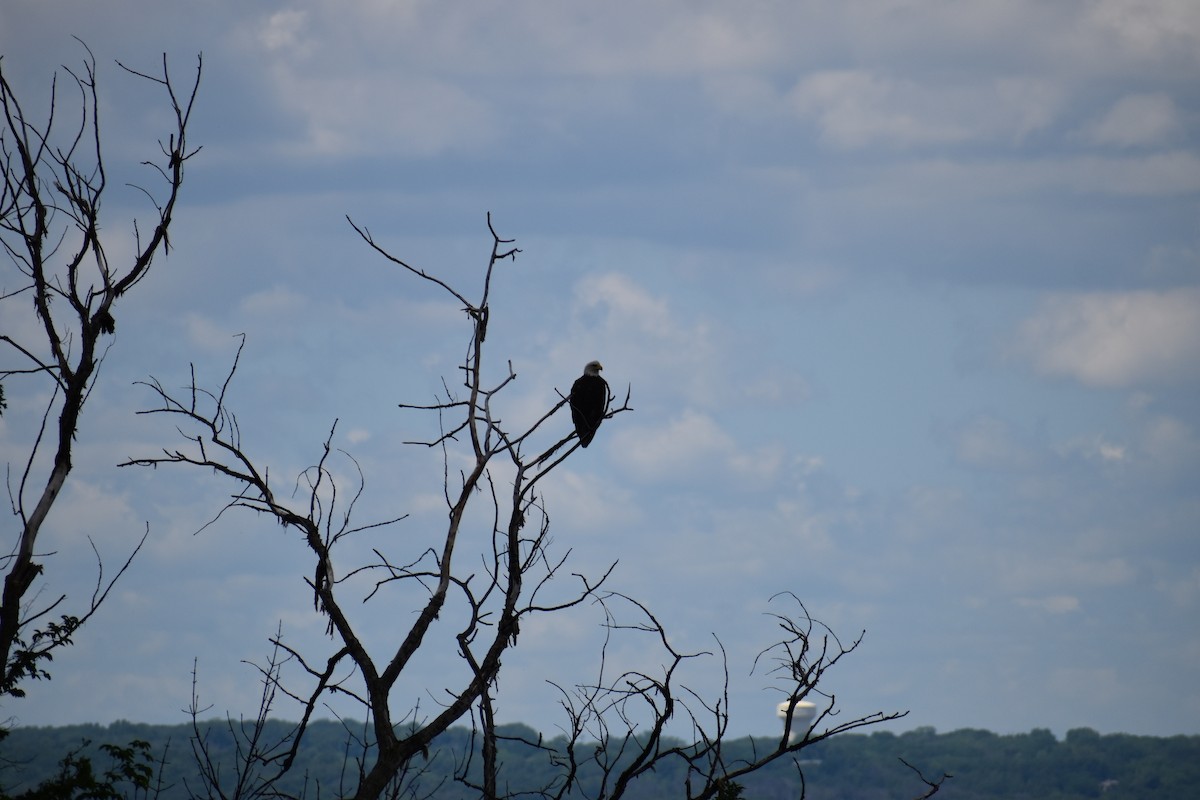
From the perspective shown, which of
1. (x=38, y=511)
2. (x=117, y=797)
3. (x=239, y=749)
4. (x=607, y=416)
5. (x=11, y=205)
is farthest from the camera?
(x=117, y=797)

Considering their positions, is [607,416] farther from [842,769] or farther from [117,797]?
[842,769]

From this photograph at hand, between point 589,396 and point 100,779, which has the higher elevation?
point 589,396

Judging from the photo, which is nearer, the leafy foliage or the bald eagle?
the leafy foliage

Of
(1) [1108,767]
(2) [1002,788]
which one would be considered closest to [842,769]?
(2) [1002,788]

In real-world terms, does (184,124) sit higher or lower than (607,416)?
higher

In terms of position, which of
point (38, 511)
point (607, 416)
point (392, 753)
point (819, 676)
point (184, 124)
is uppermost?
point (184, 124)

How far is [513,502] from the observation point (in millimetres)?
5441

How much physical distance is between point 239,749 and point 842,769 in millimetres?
99489

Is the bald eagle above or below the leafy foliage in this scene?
above

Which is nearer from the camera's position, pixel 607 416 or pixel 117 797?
pixel 607 416

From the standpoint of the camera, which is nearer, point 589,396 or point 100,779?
point 100,779

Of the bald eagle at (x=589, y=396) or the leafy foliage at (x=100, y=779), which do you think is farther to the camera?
the bald eagle at (x=589, y=396)

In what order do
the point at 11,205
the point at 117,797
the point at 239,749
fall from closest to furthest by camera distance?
the point at 11,205
the point at 239,749
the point at 117,797

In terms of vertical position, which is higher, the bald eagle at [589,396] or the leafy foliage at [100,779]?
the bald eagle at [589,396]
